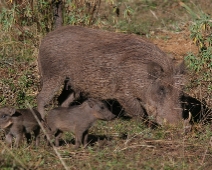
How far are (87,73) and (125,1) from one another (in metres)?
4.94

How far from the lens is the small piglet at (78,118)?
5582 millimetres

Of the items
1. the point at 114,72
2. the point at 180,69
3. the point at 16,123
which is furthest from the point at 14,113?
Result: the point at 180,69

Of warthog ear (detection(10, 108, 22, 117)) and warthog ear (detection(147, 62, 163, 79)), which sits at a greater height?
warthog ear (detection(147, 62, 163, 79))

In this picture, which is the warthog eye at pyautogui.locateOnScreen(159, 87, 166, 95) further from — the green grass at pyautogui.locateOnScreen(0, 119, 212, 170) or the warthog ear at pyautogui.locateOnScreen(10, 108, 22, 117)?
the warthog ear at pyautogui.locateOnScreen(10, 108, 22, 117)

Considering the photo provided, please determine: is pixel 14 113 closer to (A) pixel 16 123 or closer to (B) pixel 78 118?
(A) pixel 16 123

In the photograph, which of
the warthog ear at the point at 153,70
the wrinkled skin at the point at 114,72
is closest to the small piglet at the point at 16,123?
the wrinkled skin at the point at 114,72

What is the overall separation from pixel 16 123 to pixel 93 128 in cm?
105

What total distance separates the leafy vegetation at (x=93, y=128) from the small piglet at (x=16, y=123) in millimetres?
192

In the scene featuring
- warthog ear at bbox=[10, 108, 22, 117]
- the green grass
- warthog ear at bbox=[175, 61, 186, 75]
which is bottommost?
the green grass

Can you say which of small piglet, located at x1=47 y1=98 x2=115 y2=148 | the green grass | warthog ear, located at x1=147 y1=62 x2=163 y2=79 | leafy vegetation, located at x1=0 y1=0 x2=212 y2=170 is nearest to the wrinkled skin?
warthog ear, located at x1=147 y1=62 x2=163 y2=79

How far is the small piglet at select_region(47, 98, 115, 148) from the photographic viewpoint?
5582mm

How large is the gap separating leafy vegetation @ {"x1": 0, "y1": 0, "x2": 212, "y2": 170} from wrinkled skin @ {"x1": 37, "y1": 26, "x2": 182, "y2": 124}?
0.27m

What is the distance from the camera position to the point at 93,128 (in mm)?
6328

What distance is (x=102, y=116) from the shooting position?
18.3ft
